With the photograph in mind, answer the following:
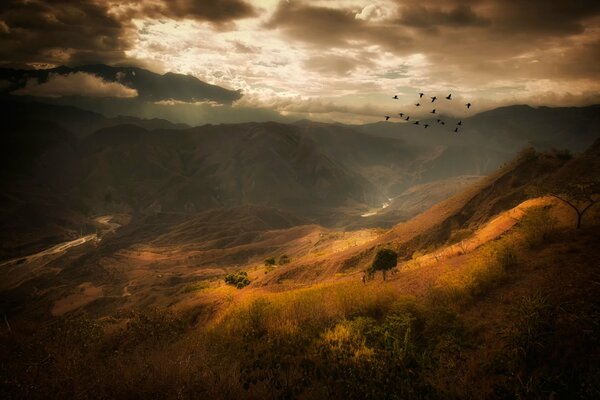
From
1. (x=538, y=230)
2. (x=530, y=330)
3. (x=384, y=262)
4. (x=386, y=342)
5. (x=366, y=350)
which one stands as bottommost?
(x=384, y=262)

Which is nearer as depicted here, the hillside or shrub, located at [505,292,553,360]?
the hillside

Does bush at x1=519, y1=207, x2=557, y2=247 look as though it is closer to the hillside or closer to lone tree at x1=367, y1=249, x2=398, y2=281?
the hillside

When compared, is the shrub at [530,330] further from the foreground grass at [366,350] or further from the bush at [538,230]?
the bush at [538,230]

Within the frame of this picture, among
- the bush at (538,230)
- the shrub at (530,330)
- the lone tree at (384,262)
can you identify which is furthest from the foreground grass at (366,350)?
the lone tree at (384,262)

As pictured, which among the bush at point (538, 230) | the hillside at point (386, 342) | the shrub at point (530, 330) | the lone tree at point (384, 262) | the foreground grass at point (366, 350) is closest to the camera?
the foreground grass at point (366, 350)

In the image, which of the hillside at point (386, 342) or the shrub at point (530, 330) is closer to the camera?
the hillside at point (386, 342)

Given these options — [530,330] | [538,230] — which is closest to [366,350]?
[530,330]

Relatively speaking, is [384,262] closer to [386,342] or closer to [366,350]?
[386,342]

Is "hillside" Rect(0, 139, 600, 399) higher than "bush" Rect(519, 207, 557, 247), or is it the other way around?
"bush" Rect(519, 207, 557, 247)

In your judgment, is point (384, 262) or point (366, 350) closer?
point (366, 350)

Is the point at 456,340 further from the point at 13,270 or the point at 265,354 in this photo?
the point at 13,270

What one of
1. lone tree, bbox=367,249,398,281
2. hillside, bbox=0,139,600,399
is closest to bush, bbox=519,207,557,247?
hillside, bbox=0,139,600,399
